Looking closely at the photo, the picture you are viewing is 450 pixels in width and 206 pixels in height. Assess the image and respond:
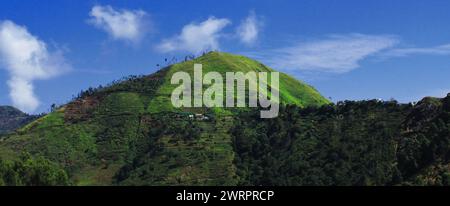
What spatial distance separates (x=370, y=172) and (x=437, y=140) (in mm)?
27162

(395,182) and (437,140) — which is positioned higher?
(437,140)
